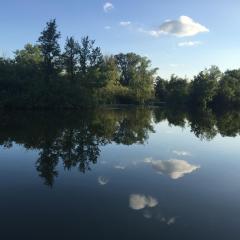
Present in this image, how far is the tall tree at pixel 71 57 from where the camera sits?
2721 inches

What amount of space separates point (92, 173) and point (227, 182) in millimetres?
5083

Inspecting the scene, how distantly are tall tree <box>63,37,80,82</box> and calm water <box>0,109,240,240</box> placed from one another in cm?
4787

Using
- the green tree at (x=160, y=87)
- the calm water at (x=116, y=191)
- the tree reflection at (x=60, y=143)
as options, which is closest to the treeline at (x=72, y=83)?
the green tree at (x=160, y=87)

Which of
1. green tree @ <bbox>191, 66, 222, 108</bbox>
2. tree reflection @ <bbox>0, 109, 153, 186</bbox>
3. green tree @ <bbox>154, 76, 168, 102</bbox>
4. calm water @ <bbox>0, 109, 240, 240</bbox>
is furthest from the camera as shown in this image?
green tree @ <bbox>154, 76, 168, 102</bbox>

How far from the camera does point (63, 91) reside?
60.9m

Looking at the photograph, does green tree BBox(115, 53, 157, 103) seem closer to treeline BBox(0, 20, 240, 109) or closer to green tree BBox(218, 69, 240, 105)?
treeline BBox(0, 20, 240, 109)

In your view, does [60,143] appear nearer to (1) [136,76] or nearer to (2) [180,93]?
(2) [180,93]

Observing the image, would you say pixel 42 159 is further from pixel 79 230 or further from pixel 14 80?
pixel 14 80

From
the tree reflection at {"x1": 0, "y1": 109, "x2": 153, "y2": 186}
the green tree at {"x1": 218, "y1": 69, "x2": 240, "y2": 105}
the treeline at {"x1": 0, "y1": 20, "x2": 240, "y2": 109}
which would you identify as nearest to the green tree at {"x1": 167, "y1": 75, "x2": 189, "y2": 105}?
the treeline at {"x1": 0, "y1": 20, "x2": 240, "y2": 109}

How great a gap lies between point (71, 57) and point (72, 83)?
748cm

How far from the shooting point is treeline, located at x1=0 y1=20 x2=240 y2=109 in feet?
194

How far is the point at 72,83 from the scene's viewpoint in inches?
2549

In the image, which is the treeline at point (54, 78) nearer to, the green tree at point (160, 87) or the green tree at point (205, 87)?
the green tree at point (205, 87)

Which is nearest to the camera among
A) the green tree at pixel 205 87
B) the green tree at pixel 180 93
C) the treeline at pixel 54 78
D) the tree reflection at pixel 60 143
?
the tree reflection at pixel 60 143
